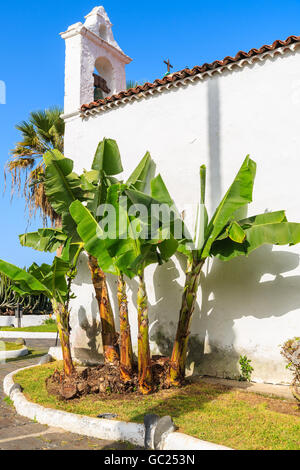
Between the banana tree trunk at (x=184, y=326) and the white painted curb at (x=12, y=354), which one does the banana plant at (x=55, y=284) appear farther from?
the white painted curb at (x=12, y=354)

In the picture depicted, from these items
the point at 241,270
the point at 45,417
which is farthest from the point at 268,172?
the point at 45,417

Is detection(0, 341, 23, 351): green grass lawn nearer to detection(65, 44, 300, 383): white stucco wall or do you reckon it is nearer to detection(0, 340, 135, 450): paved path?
detection(65, 44, 300, 383): white stucco wall

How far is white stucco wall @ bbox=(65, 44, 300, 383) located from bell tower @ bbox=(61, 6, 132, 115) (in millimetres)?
1994

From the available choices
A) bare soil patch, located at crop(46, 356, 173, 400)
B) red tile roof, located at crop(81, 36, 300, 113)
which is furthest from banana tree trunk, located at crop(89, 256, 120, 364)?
red tile roof, located at crop(81, 36, 300, 113)

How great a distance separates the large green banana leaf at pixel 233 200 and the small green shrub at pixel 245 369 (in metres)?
2.01

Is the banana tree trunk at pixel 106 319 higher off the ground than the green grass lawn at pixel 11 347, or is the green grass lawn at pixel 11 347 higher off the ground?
the banana tree trunk at pixel 106 319

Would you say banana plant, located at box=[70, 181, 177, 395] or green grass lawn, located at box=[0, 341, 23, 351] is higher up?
banana plant, located at box=[70, 181, 177, 395]

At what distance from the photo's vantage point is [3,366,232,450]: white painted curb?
4.54m

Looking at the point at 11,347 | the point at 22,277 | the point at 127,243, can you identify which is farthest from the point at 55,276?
the point at 11,347

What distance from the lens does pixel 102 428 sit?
5230mm

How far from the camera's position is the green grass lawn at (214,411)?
4.64 meters

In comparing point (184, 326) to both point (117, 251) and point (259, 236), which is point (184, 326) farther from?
point (259, 236)

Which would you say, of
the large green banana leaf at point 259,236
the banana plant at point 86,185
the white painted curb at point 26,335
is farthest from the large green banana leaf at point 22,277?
the white painted curb at point 26,335

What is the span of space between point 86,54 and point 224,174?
4983 millimetres
